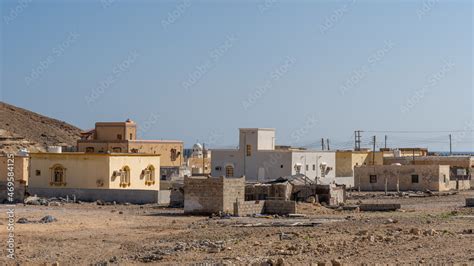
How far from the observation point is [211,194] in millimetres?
35438

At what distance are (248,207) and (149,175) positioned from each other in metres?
17.8

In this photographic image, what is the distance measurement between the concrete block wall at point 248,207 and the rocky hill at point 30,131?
153ft

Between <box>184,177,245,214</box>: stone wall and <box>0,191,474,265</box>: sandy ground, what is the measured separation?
0.89 m

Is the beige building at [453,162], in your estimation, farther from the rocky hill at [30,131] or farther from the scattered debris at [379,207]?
the rocky hill at [30,131]

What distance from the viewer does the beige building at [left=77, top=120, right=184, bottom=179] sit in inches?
2549

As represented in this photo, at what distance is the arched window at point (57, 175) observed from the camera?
157 feet

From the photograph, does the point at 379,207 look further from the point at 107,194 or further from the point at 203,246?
the point at 203,246

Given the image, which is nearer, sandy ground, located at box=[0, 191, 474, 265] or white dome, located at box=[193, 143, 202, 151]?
sandy ground, located at box=[0, 191, 474, 265]

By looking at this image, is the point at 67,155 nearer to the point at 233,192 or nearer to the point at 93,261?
the point at 233,192

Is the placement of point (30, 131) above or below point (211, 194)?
above

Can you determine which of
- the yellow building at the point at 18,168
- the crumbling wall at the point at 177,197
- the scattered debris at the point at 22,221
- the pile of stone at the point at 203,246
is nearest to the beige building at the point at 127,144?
the yellow building at the point at 18,168

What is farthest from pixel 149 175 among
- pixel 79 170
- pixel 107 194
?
pixel 107 194

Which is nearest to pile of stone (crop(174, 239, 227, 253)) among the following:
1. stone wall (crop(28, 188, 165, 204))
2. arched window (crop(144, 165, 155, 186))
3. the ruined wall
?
stone wall (crop(28, 188, 165, 204))

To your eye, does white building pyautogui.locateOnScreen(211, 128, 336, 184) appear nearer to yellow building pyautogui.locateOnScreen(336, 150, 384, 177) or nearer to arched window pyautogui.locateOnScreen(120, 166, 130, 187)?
arched window pyautogui.locateOnScreen(120, 166, 130, 187)
